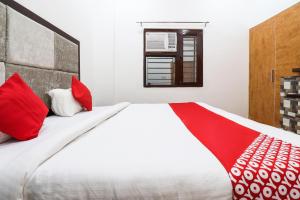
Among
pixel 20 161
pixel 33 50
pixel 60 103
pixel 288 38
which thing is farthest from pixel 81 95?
pixel 288 38

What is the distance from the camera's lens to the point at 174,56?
455 cm

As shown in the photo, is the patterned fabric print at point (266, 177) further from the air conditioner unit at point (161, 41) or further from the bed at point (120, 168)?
the air conditioner unit at point (161, 41)

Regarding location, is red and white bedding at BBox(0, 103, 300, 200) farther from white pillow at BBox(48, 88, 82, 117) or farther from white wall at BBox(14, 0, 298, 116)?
white wall at BBox(14, 0, 298, 116)

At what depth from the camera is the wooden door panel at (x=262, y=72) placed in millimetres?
3623

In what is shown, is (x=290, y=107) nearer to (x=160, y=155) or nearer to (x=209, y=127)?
(x=209, y=127)

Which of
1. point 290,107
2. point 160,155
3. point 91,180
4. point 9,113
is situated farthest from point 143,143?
point 290,107

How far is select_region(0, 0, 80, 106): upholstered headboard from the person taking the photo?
1564 mm

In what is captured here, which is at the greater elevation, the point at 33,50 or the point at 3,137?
the point at 33,50

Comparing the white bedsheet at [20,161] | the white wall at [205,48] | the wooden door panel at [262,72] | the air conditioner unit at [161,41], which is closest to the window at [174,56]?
the air conditioner unit at [161,41]

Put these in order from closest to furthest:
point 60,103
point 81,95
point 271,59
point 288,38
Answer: point 60,103 < point 81,95 < point 288,38 < point 271,59

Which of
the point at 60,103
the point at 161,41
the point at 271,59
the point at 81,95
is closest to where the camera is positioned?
the point at 60,103

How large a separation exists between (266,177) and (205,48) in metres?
3.98

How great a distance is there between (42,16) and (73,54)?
685mm

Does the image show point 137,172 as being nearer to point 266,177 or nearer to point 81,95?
point 266,177
